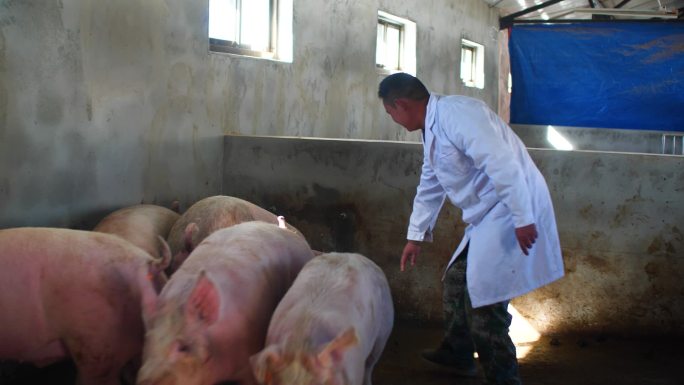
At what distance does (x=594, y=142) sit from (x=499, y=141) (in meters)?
9.47

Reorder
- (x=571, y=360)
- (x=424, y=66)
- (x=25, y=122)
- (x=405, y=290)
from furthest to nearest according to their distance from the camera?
(x=424, y=66) → (x=405, y=290) → (x=571, y=360) → (x=25, y=122)

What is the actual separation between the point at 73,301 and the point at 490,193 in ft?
6.29

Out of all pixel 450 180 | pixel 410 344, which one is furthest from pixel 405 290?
pixel 450 180

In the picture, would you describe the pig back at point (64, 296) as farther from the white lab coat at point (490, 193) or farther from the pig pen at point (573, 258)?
the pig pen at point (573, 258)

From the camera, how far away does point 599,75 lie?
9.14 m

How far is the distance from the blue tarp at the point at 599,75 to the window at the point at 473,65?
9.27 feet

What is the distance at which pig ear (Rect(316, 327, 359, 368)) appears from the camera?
2.34m

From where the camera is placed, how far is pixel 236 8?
→ 6594mm

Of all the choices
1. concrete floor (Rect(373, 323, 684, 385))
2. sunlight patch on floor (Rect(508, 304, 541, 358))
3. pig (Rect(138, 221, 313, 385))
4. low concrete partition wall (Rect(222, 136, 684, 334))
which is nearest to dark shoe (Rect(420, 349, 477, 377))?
concrete floor (Rect(373, 323, 684, 385))

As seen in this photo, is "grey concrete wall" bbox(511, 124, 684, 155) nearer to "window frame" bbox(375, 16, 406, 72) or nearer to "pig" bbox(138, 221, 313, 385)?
"window frame" bbox(375, 16, 406, 72)

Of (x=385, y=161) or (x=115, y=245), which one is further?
(x=385, y=161)

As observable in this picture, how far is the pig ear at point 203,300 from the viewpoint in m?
2.55

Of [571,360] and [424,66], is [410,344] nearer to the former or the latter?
[571,360]

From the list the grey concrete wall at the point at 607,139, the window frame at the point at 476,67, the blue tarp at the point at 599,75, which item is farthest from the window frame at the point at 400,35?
the grey concrete wall at the point at 607,139
